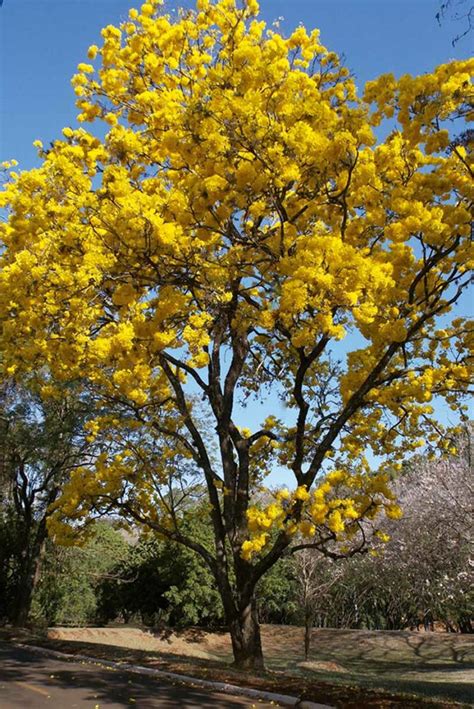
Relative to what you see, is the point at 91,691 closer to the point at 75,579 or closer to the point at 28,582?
the point at 28,582

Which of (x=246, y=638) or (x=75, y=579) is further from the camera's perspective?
(x=75, y=579)

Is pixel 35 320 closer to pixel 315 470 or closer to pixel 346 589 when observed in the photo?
pixel 315 470

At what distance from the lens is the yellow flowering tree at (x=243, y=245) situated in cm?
657

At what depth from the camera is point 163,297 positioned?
24.7 feet

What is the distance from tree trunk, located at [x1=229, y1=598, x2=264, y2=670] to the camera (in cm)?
1004

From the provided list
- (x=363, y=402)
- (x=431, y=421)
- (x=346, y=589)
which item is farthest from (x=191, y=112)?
(x=346, y=589)

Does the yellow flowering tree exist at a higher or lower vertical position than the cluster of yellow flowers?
higher

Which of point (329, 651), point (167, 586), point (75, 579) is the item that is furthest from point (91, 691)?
point (167, 586)

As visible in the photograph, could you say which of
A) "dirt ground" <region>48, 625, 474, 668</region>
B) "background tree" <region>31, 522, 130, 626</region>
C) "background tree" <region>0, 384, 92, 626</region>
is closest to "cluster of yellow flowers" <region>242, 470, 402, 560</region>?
"background tree" <region>0, 384, 92, 626</region>

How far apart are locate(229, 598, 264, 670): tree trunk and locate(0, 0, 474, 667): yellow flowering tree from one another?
3 cm

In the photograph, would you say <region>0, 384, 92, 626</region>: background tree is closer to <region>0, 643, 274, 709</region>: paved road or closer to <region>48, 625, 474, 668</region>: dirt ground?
<region>48, 625, 474, 668</region>: dirt ground

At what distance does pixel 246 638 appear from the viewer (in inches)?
399

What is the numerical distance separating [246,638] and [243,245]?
659cm

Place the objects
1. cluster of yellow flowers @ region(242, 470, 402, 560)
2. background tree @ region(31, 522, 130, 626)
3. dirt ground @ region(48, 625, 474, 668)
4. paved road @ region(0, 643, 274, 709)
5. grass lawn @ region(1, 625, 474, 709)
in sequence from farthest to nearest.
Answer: background tree @ region(31, 522, 130, 626) → dirt ground @ region(48, 625, 474, 668) → grass lawn @ region(1, 625, 474, 709) → cluster of yellow flowers @ region(242, 470, 402, 560) → paved road @ region(0, 643, 274, 709)
